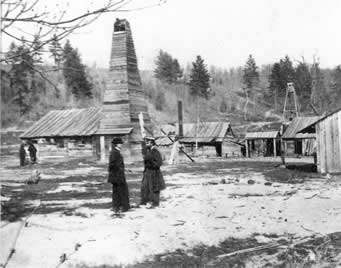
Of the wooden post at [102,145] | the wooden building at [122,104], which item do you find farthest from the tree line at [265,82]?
the wooden post at [102,145]

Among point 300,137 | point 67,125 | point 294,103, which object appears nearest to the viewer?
point 67,125

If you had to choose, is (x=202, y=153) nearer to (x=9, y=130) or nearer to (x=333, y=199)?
(x=9, y=130)

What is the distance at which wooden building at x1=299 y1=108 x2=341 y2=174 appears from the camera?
18.3m

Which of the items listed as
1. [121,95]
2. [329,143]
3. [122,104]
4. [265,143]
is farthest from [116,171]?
[265,143]

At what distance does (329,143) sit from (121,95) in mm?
14987

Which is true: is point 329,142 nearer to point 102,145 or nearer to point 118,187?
point 118,187

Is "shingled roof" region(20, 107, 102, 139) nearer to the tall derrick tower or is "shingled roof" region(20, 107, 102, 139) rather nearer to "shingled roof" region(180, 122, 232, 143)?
the tall derrick tower

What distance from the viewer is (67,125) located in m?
33.3

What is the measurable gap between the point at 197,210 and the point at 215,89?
85.6 metres

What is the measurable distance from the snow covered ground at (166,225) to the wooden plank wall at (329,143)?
489 cm

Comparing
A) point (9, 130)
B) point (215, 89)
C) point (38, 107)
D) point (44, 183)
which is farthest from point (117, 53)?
point (215, 89)

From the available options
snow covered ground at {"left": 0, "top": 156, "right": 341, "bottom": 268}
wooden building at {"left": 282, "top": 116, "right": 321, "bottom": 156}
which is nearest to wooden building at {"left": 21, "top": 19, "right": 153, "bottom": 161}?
wooden building at {"left": 282, "top": 116, "right": 321, "bottom": 156}

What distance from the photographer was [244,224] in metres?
9.41

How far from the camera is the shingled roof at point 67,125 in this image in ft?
104
